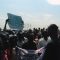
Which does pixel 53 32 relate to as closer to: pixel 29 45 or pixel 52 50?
pixel 52 50

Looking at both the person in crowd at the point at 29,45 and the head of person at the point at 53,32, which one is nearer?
the head of person at the point at 53,32

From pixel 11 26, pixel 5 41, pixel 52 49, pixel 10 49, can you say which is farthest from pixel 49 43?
pixel 11 26

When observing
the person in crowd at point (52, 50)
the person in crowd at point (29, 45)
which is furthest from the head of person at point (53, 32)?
the person in crowd at point (29, 45)

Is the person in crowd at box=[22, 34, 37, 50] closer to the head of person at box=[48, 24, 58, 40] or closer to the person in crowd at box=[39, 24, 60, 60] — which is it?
the head of person at box=[48, 24, 58, 40]

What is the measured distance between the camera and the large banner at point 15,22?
2045 cm

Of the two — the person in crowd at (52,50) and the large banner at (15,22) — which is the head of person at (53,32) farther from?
the large banner at (15,22)

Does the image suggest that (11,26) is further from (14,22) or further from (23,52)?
(23,52)

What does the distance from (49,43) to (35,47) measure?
165 inches

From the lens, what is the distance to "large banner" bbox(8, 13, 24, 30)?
2045cm

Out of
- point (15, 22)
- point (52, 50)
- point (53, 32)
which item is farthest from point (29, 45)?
point (15, 22)

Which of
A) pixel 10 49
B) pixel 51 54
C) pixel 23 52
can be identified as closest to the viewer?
pixel 51 54

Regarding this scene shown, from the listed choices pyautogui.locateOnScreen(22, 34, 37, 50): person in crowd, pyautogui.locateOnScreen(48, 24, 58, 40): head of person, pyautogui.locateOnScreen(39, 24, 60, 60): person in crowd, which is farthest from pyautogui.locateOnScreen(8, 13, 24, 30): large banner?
pyautogui.locateOnScreen(39, 24, 60, 60): person in crowd

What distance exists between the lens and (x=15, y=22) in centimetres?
2127

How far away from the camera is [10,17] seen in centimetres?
2056
